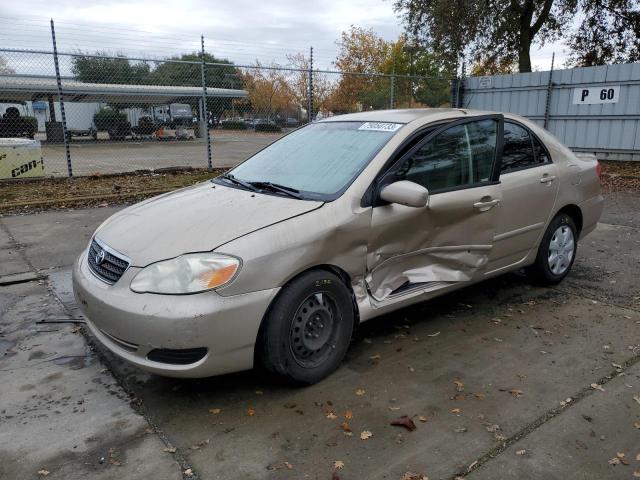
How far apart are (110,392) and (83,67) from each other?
13431 mm

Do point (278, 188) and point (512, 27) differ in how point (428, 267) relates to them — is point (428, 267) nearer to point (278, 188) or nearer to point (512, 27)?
point (278, 188)

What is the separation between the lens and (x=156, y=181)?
1083cm

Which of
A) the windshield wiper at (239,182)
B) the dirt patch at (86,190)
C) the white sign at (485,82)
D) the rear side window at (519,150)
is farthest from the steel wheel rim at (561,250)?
the white sign at (485,82)

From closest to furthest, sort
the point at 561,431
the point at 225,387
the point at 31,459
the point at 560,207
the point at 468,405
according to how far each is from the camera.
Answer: the point at 31,459 < the point at 561,431 < the point at 468,405 < the point at 225,387 < the point at 560,207

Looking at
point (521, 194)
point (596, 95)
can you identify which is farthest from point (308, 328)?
point (596, 95)

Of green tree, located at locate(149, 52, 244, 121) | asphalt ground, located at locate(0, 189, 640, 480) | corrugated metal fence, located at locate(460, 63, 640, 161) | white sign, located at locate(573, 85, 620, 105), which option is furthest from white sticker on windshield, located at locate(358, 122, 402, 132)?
white sign, located at locate(573, 85, 620, 105)

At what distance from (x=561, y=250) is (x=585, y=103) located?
10.2m

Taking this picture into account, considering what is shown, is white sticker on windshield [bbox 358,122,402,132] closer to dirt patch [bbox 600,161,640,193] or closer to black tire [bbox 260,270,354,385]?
black tire [bbox 260,270,354,385]

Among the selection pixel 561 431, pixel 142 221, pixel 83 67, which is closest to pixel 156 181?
pixel 83 67

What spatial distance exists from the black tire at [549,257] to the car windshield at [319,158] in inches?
73.3

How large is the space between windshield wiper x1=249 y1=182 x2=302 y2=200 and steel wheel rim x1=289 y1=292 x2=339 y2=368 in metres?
0.67

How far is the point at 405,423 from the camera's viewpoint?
8.88 feet

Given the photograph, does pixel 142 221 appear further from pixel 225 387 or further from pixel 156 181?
pixel 156 181

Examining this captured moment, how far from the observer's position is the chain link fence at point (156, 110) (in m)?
13.2
